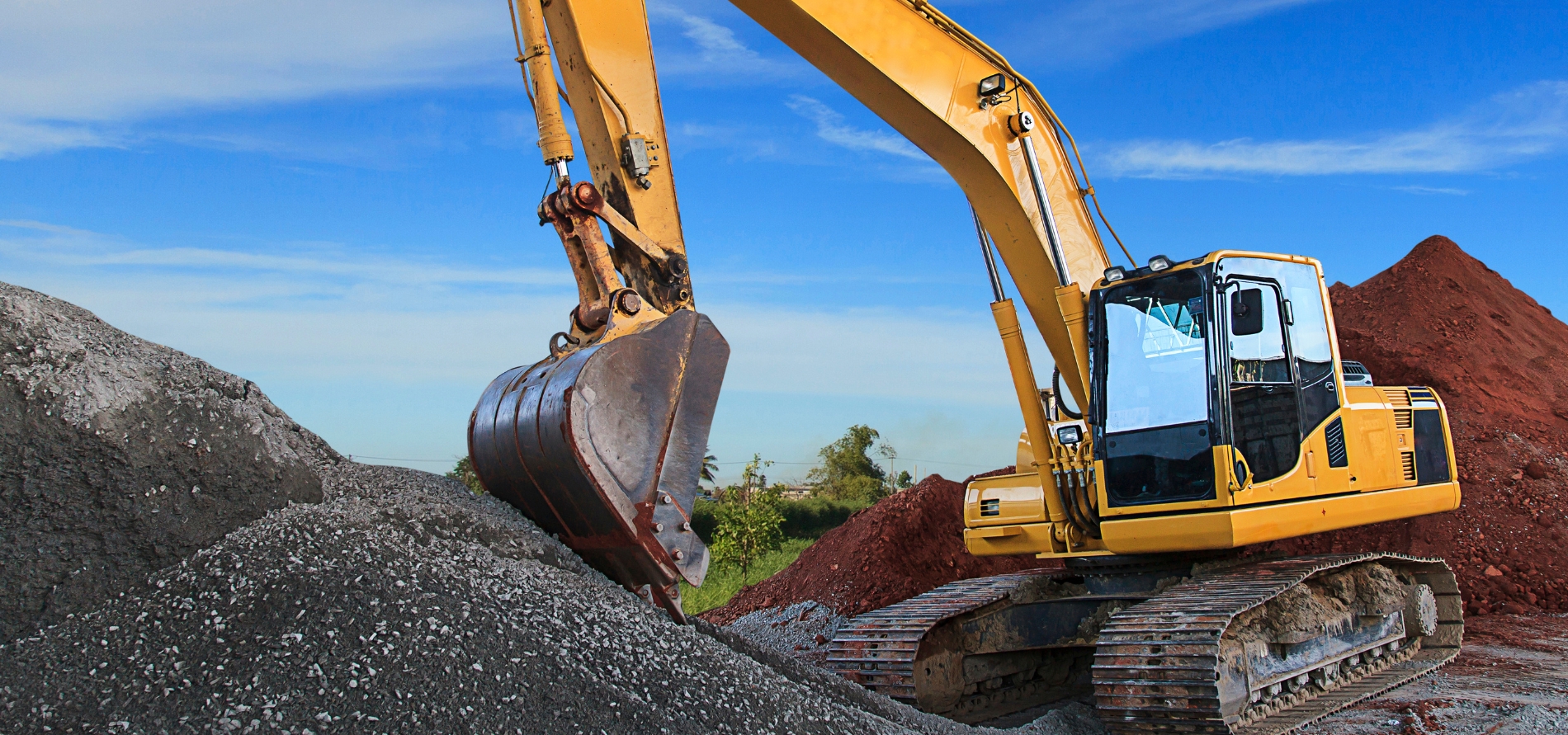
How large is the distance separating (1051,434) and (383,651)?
422 cm

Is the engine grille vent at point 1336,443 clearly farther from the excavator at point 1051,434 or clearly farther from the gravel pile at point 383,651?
the gravel pile at point 383,651

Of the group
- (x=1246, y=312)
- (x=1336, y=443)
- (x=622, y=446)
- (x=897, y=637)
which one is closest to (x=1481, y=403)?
(x=1336, y=443)

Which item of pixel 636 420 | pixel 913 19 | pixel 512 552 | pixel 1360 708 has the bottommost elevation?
pixel 1360 708

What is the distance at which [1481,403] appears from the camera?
12359 millimetres

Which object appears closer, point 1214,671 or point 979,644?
point 1214,671

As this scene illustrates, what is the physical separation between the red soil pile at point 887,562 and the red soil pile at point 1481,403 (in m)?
2.95

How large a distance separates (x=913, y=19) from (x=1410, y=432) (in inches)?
170

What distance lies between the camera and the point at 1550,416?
1288 cm

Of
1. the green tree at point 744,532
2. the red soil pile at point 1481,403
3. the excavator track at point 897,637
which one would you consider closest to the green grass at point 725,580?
the green tree at point 744,532

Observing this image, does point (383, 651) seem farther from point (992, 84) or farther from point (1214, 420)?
point (992, 84)

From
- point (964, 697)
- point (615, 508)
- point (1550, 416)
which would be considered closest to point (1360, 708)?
point (964, 697)

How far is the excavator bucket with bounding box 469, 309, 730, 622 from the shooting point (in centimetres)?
430

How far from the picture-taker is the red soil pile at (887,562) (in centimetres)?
991

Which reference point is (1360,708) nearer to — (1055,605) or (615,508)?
(1055,605)
